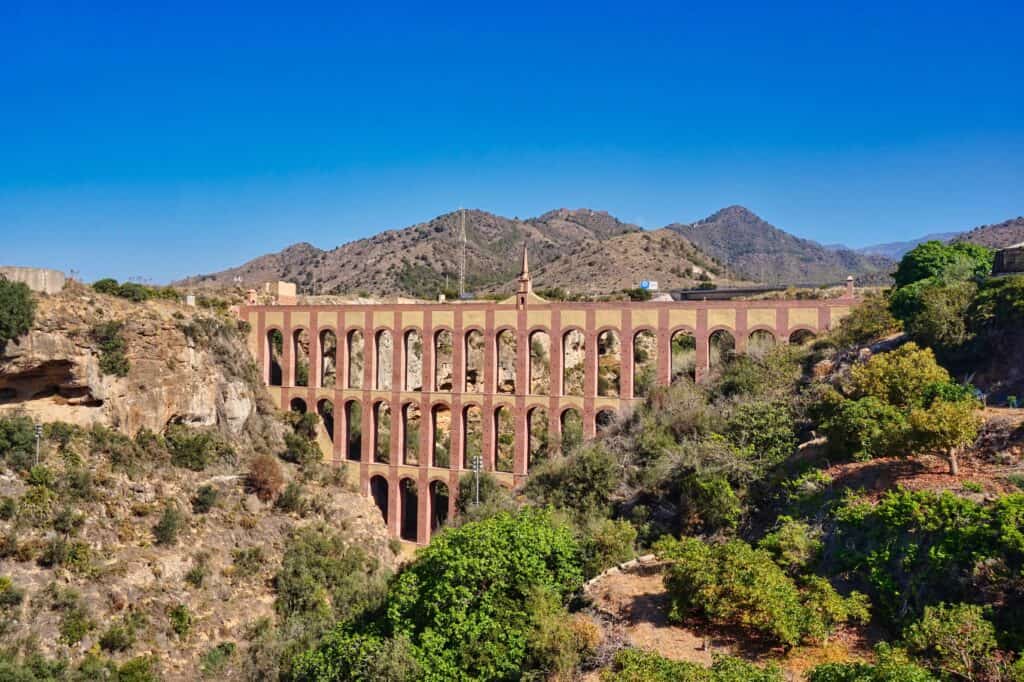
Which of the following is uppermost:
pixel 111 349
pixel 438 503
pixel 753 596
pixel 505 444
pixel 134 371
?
pixel 111 349

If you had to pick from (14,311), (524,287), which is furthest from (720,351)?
(14,311)

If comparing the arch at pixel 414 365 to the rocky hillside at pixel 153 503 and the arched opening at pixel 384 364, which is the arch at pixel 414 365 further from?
the rocky hillside at pixel 153 503

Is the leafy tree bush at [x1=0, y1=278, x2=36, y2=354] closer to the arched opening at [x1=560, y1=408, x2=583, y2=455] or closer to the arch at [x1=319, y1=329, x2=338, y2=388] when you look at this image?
the arch at [x1=319, y1=329, x2=338, y2=388]

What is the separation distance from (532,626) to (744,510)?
326 inches

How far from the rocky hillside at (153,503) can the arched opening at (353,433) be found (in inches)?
122

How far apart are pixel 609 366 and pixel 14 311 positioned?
37.6 metres

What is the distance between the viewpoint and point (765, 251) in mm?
161250

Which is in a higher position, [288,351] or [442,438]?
[288,351]

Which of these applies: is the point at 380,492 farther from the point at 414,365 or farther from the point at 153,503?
the point at 153,503

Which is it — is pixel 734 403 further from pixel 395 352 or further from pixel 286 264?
pixel 286 264

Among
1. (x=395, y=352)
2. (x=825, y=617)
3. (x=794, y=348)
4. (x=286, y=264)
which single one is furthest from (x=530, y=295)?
(x=286, y=264)

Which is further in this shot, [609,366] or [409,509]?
[609,366]

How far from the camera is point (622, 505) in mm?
25750

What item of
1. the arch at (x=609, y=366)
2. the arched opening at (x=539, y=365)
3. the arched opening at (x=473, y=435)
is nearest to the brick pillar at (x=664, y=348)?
the arched opening at (x=473, y=435)
